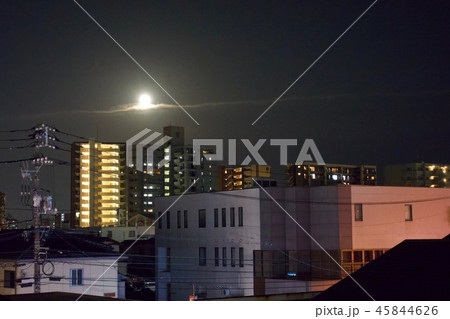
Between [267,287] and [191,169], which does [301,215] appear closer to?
[267,287]

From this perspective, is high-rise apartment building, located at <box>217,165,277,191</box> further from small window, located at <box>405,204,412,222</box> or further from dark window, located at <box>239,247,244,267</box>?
small window, located at <box>405,204,412,222</box>

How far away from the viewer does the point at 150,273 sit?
35625mm

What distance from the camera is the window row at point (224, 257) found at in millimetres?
23719

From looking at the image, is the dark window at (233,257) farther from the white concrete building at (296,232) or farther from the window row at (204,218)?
the window row at (204,218)

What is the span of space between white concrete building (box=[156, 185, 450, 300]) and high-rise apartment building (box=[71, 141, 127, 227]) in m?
43.2

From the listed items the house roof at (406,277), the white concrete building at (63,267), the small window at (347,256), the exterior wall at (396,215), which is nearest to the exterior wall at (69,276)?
the white concrete building at (63,267)

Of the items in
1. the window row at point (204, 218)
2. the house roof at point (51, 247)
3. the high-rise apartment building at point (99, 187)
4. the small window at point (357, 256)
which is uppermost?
the high-rise apartment building at point (99, 187)

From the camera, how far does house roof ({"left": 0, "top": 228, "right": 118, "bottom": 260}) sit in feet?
60.7

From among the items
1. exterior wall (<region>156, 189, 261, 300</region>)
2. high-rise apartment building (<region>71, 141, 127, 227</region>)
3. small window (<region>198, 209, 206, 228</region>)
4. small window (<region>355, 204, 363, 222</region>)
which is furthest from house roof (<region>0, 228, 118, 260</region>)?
high-rise apartment building (<region>71, 141, 127, 227</region>)

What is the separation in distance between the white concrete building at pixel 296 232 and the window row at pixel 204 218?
37 mm

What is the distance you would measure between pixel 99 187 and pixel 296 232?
165 ft

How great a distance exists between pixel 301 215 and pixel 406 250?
15.1 m

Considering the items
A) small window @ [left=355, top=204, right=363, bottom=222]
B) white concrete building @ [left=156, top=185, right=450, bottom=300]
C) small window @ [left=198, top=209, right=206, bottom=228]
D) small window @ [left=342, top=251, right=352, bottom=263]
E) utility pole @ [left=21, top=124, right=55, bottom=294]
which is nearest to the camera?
utility pole @ [left=21, top=124, right=55, bottom=294]
